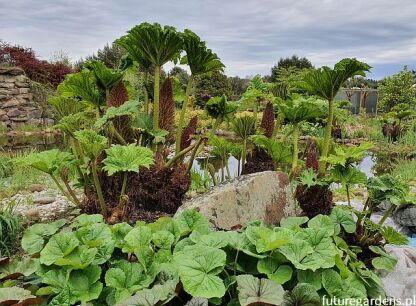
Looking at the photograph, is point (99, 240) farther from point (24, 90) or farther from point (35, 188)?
point (24, 90)

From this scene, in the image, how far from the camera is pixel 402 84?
1537 centimetres

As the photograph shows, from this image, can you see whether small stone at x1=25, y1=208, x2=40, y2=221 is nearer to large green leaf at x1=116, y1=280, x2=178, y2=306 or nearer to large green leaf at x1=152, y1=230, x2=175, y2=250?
large green leaf at x1=152, y1=230, x2=175, y2=250

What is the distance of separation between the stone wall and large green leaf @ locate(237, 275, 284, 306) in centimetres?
1193

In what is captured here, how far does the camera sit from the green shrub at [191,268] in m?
1.57

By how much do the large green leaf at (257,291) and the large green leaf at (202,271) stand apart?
0.28ft

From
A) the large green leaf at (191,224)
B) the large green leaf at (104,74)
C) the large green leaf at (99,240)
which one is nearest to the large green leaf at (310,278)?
the large green leaf at (191,224)

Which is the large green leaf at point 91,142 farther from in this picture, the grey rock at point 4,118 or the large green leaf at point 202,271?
the grey rock at point 4,118

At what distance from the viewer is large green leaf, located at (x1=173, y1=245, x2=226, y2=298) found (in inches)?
58.7

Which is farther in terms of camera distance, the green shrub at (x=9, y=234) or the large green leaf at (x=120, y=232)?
the green shrub at (x=9, y=234)

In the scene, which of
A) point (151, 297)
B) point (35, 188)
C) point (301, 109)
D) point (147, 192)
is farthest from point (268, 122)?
point (35, 188)

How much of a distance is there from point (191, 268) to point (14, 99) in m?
12.1

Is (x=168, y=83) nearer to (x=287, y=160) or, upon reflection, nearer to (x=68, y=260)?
(x=287, y=160)

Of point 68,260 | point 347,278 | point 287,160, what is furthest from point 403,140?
point 68,260

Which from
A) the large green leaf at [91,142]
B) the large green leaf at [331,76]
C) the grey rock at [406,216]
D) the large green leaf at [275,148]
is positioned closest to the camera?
the large green leaf at [91,142]
